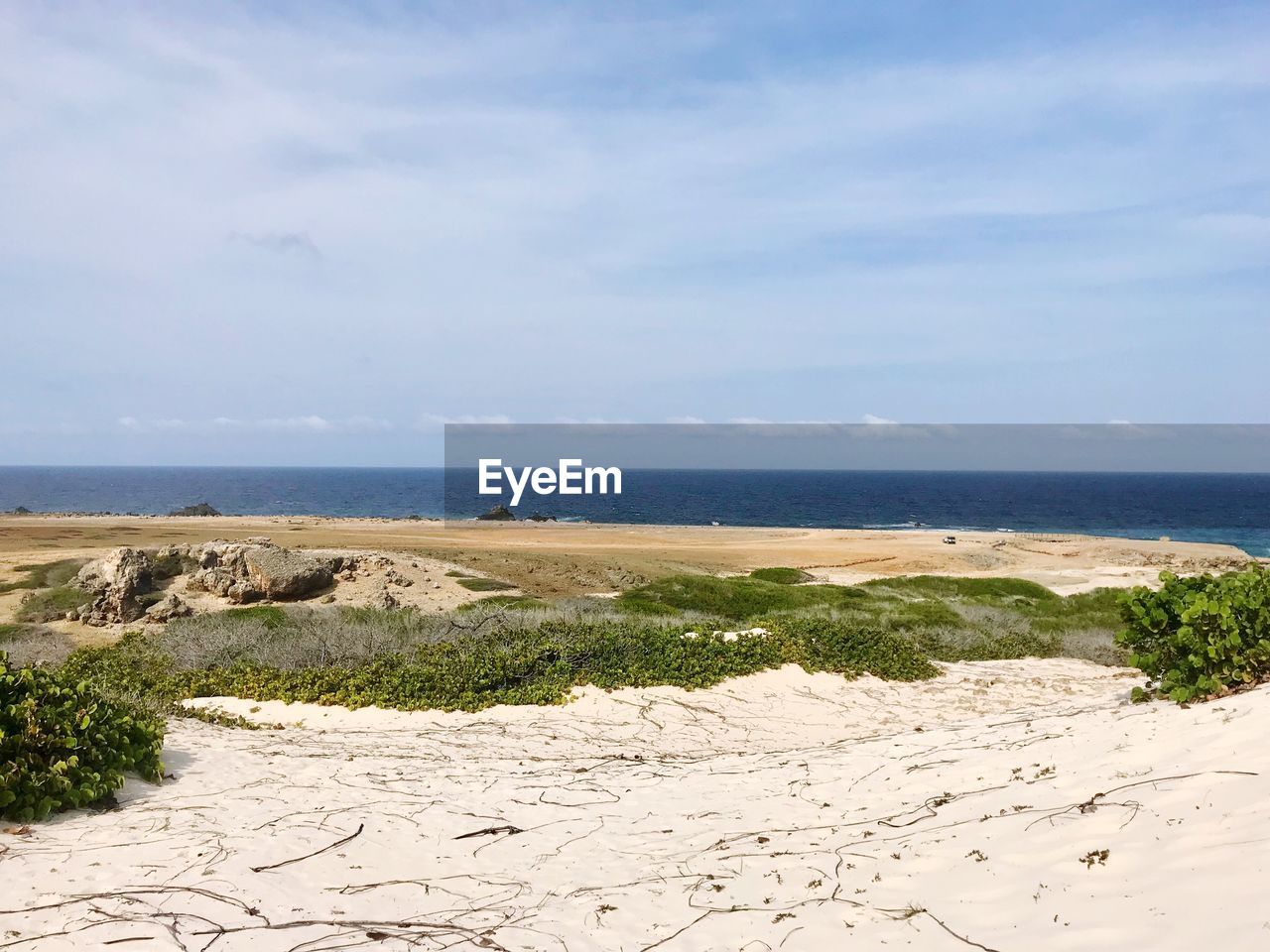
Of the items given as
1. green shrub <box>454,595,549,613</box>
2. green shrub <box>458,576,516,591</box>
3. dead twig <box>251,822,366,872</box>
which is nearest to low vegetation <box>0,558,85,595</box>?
green shrub <box>458,576,516,591</box>

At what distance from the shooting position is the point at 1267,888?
367 centimetres

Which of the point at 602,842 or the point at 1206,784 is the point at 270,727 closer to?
the point at 602,842

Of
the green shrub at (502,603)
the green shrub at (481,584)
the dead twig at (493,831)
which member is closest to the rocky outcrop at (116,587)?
the green shrub at (502,603)

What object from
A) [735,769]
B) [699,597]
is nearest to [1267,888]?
[735,769]

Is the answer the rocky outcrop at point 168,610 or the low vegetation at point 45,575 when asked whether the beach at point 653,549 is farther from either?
the rocky outcrop at point 168,610

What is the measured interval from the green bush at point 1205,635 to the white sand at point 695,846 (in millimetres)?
545

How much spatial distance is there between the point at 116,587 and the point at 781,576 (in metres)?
20.8

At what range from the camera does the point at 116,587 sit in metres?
17.2

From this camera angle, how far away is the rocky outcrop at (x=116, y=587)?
17.1 meters

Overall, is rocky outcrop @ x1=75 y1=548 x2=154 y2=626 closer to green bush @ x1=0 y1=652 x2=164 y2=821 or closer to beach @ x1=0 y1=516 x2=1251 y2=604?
beach @ x1=0 y1=516 x2=1251 y2=604

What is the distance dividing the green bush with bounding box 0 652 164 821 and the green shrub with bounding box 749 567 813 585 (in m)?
24.0

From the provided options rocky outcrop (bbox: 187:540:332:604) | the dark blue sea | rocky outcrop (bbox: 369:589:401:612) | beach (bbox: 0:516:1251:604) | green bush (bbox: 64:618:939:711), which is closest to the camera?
green bush (bbox: 64:618:939:711)

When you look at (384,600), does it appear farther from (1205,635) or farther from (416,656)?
(1205,635)

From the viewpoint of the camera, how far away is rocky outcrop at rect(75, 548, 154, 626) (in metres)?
17.1
